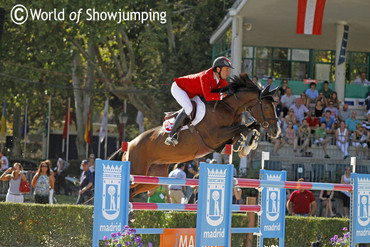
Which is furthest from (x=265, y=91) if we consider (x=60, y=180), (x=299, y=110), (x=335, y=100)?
(x=60, y=180)

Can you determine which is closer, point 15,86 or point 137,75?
point 15,86

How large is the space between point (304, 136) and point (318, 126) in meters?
0.68

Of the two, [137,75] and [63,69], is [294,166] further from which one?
[137,75]

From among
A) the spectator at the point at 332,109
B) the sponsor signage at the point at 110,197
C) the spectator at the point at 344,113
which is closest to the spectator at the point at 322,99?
the spectator at the point at 332,109

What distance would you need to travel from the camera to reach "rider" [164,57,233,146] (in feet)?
25.9

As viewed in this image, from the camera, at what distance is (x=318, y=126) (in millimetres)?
18875

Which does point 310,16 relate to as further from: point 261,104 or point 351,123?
point 261,104

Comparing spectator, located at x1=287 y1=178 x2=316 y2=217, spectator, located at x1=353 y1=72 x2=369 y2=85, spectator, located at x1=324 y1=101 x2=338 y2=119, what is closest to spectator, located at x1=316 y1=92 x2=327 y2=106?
spectator, located at x1=324 y1=101 x2=338 y2=119

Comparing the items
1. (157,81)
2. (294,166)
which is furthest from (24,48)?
(294,166)

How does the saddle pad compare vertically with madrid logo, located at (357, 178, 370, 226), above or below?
above

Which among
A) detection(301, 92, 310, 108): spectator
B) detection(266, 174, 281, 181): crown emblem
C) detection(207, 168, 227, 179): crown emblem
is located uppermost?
detection(301, 92, 310, 108): spectator

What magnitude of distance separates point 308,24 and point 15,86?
11.9m

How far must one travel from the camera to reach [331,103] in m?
19.7

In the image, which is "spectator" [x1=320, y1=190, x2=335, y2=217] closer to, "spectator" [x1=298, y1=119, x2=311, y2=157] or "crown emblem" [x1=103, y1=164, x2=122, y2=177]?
"spectator" [x1=298, y1=119, x2=311, y2=157]
